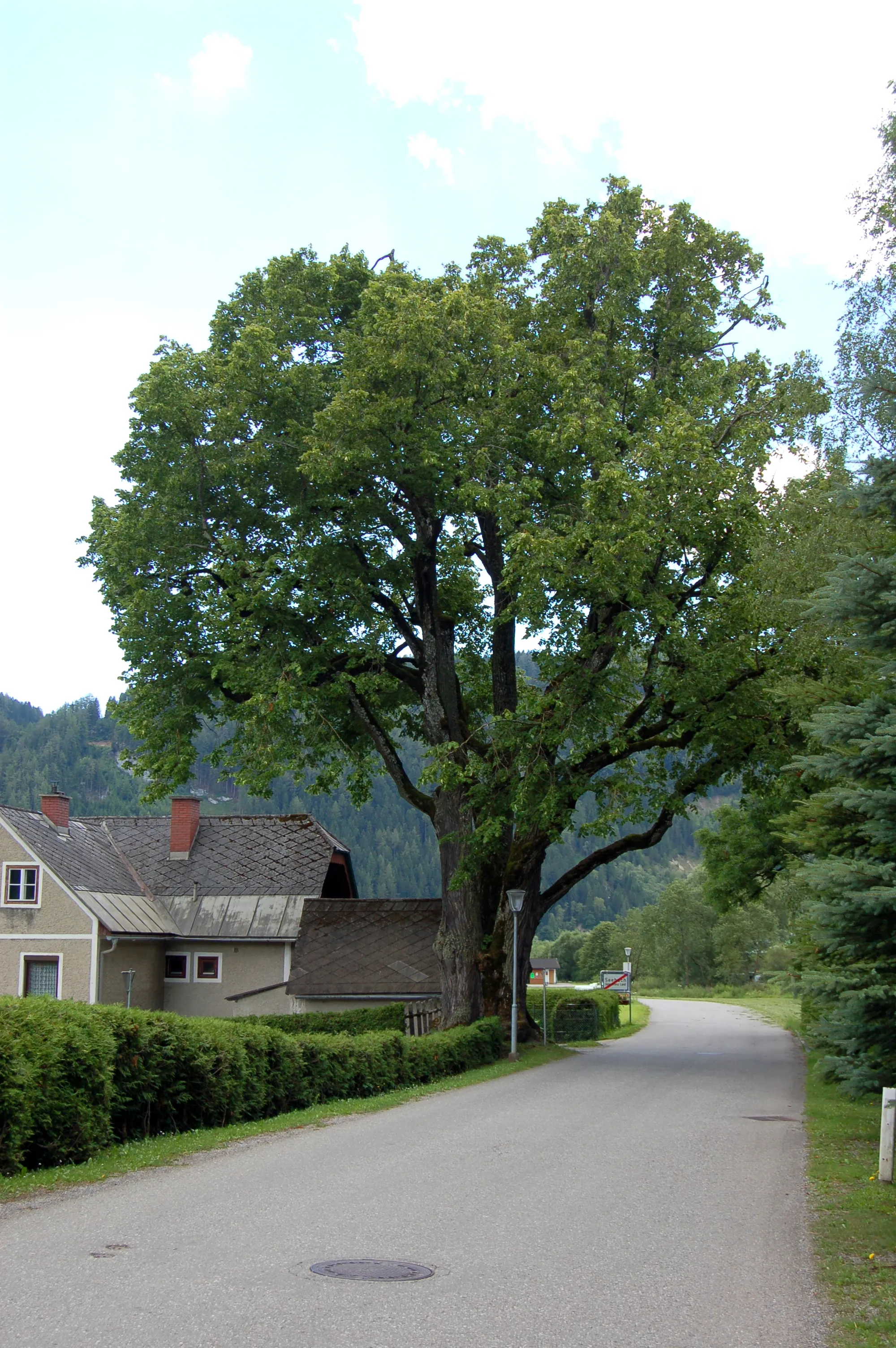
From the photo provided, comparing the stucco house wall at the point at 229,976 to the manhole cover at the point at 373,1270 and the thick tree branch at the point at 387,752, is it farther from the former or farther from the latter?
the manhole cover at the point at 373,1270

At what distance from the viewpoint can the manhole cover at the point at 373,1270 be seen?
21.2ft

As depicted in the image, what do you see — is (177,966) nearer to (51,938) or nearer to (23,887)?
(51,938)

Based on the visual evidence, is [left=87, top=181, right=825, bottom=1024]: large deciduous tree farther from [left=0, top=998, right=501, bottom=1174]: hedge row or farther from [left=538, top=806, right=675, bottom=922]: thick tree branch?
[left=0, top=998, right=501, bottom=1174]: hedge row

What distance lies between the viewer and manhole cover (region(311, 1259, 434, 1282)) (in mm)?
6465

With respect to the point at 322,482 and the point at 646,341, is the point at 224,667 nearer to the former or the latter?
the point at 322,482

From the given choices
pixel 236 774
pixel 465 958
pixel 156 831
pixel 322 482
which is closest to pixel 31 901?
pixel 156 831

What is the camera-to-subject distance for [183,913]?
114 ft

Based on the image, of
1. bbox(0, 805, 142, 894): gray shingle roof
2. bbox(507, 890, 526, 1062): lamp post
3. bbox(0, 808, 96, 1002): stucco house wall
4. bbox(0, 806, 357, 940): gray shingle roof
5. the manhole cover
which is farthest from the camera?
bbox(0, 806, 357, 940): gray shingle roof

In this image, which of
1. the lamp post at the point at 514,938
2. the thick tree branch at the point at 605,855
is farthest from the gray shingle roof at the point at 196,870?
the lamp post at the point at 514,938

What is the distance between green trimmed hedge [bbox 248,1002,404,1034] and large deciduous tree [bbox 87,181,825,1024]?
10.7 ft

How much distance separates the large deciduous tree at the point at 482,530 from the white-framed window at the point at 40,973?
10.2m

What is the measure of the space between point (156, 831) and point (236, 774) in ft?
55.3

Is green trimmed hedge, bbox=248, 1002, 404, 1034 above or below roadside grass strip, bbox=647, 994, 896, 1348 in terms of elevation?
below

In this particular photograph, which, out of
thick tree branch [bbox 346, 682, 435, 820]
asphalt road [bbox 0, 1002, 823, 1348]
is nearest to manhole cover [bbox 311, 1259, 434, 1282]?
asphalt road [bbox 0, 1002, 823, 1348]
